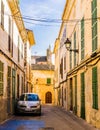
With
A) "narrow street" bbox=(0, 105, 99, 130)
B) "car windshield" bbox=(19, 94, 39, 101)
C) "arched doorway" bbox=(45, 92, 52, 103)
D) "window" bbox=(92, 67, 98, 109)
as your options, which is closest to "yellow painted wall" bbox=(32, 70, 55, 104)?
"arched doorway" bbox=(45, 92, 52, 103)

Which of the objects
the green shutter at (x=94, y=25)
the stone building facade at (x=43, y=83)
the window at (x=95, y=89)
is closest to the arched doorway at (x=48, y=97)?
the stone building facade at (x=43, y=83)

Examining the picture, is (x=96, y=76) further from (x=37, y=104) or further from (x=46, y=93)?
(x=46, y=93)

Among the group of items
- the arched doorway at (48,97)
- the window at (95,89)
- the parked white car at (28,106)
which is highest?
the window at (95,89)

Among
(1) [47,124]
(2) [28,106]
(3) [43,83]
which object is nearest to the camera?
(1) [47,124]

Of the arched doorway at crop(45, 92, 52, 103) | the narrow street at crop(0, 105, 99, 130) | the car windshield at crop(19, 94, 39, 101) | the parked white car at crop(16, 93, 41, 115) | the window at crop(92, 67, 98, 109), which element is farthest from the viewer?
the arched doorway at crop(45, 92, 52, 103)

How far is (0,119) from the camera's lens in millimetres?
15297

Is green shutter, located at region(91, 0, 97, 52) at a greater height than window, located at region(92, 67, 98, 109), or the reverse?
green shutter, located at region(91, 0, 97, 52)

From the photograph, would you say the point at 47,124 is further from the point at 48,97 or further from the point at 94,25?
the point at 48,97

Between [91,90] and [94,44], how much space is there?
2191 millimetres

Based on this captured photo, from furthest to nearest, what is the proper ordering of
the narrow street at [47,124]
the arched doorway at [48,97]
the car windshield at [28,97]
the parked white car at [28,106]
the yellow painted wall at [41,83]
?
1. the arched doorway at [48,97]
2. the yellow painted wall at [41,83]
3. the car windshield at [28,97]
4. the parked white car at [28,106]
5. the narrow street at [47,124]

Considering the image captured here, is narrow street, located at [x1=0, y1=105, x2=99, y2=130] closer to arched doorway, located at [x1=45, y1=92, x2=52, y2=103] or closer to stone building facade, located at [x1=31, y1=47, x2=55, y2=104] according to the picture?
stone building facade, located at [x1=31, y1=47, x2=55, y2=104]

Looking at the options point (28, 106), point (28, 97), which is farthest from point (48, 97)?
point (28, 106)

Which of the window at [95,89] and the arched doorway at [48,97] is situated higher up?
the window at [95,89]

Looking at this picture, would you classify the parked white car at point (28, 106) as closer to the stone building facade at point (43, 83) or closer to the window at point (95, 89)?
the window at point (95, 89)
